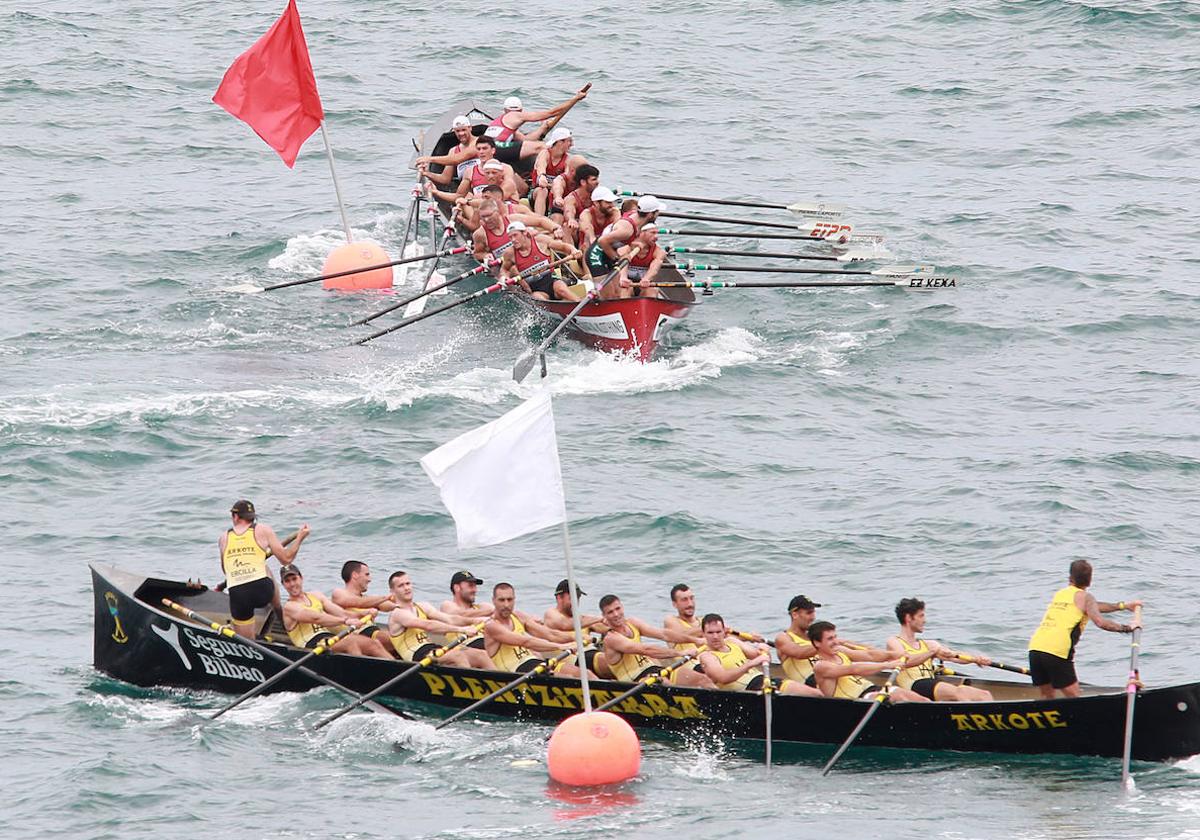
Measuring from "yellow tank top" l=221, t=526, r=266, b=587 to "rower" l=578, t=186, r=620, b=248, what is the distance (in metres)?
10.5

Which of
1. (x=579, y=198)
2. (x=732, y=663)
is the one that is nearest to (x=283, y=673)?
(x=732, y=663)

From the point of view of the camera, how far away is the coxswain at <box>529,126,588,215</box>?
30.8 meters

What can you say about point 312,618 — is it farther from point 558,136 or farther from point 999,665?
point 558,136

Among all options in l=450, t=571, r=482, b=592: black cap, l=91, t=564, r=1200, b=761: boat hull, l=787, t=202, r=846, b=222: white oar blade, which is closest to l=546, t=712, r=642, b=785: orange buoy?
l=91, t=564, r=1200, b=761: boat hull

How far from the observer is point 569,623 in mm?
19297

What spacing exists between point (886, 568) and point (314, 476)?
7.21m

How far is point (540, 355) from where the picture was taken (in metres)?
26.5

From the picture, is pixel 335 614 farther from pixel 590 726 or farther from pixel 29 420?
pixel 29 420

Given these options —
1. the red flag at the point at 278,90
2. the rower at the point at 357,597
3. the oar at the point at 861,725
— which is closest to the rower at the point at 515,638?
the rower at the point at 357,597

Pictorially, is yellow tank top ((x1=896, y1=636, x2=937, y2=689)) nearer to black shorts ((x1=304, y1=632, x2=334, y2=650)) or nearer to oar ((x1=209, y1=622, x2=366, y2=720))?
oar ((x1=209, y1=622, x2=366, y2=720))

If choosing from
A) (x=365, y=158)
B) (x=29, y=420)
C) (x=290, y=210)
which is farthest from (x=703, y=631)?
(x=365, y=158)

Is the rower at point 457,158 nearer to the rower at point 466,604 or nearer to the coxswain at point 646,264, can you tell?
the coxswain at point 646,264

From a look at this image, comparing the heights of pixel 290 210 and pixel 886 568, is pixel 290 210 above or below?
above

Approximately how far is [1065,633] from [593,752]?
14.8 ft
